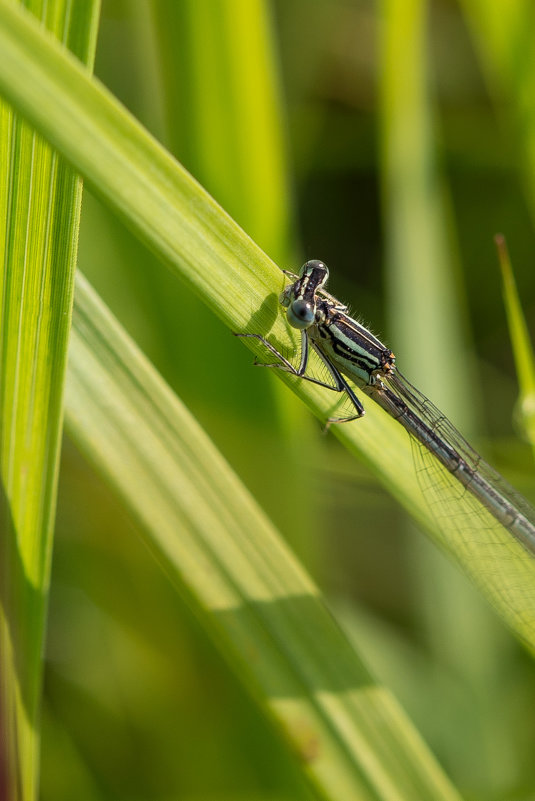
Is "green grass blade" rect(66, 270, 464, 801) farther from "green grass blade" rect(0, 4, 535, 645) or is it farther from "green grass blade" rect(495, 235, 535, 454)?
"green grass blade" rect(495, 235, 535, 454)

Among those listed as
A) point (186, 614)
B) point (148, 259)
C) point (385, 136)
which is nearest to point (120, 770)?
point (186, 614)

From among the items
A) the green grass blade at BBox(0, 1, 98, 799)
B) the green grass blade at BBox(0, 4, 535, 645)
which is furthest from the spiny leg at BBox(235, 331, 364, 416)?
the green grass blade at BBox(0, 1, 98, 799)

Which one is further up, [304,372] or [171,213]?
[171,213]

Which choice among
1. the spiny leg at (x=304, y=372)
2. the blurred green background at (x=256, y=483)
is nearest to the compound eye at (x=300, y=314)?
the spiny leg at (x=304, y=372)

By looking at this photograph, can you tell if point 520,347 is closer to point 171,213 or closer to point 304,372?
point 304,372

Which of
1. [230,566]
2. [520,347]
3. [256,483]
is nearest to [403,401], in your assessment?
[520,347]

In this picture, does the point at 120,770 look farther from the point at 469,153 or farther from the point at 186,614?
the point at 469,153

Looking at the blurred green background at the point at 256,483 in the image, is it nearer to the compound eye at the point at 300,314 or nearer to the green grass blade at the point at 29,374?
the compound eye at the point at 300,314
